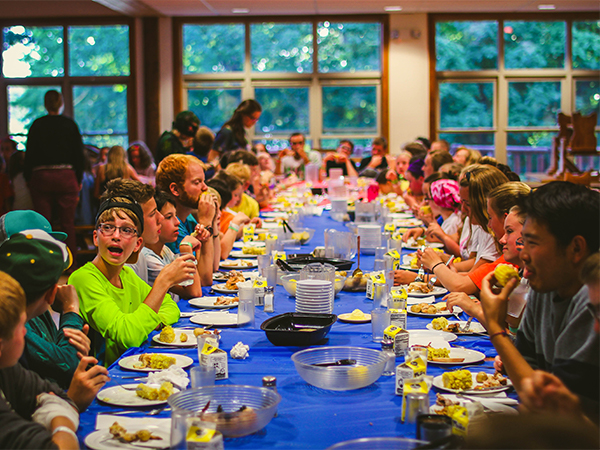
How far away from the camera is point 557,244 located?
4.88 feet

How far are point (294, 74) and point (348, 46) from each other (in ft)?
3.69

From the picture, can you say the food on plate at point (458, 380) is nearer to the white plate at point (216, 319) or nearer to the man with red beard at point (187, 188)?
the white plate at point (216, 319)

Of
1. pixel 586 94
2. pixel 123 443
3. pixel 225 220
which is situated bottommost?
pixel 123 443

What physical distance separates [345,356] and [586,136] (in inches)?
348

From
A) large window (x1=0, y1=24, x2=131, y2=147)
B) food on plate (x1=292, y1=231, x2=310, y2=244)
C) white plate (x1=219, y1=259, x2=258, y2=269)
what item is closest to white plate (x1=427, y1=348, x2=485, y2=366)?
white plate (x1=219, y1=259, x2=258, y2=269)

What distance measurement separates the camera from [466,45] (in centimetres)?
1155

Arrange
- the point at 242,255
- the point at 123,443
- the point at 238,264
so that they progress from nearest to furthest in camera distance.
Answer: the point at 123,443, the point at 238,264, the point at 242,255

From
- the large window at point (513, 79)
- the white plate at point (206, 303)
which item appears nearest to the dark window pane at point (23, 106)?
the large window at point (513, 79)

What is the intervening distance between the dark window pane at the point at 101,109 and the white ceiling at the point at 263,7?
4.47 ft

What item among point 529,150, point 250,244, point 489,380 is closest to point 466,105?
point 529,150

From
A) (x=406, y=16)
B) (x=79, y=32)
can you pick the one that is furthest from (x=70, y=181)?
(x=406, y=16)

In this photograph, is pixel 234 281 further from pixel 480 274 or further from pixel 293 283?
pixel 480 274

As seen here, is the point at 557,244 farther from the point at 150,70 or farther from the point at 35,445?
the point at 150,70

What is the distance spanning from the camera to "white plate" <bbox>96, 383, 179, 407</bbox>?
1599 millimetres
